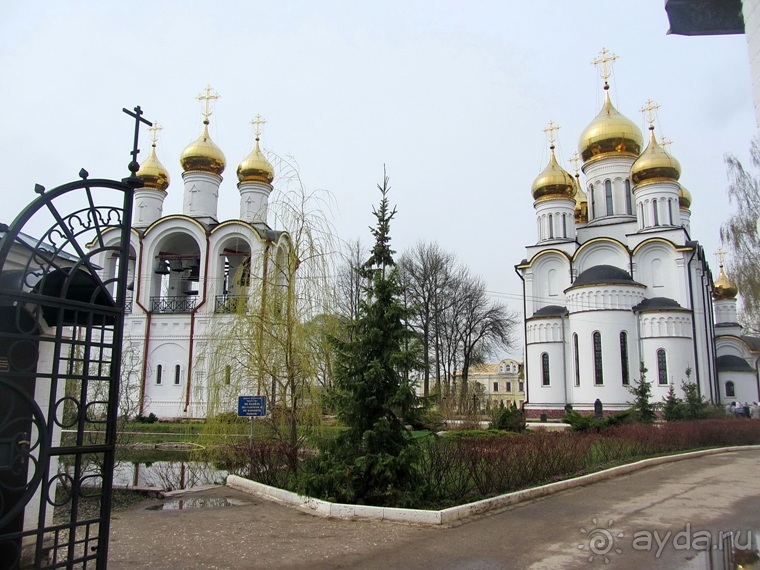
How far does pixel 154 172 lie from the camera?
33594 mm

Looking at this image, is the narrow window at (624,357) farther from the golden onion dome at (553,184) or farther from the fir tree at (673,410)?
the golden onion dome at (553,184)

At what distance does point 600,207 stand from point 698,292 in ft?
26.1

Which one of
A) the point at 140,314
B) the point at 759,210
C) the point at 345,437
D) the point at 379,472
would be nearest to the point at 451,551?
the point at 379,472

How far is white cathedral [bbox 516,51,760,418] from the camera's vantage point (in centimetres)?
2994

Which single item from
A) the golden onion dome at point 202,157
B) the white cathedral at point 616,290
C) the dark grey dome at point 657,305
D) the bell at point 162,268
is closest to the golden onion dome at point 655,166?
the white cathedral at point 616,290

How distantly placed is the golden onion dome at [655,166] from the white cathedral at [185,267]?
20337 millimetres

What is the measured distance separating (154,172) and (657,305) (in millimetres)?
27159

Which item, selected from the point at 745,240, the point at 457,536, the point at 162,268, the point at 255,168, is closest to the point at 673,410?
the point at 745,240

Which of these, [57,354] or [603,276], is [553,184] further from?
[57,354]

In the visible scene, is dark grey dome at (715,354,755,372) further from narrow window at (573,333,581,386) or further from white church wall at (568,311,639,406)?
narrow window at (573,333,581,386)

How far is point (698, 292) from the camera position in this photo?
1258 inches

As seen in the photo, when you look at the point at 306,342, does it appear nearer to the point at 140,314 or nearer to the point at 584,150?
the point at 140,314

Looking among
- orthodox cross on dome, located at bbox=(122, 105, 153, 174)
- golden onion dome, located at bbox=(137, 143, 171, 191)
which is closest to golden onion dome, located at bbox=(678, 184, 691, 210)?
golden onion dome, located at bbox=(137, 143, 171, 191)

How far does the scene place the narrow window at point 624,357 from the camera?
29828 mm
